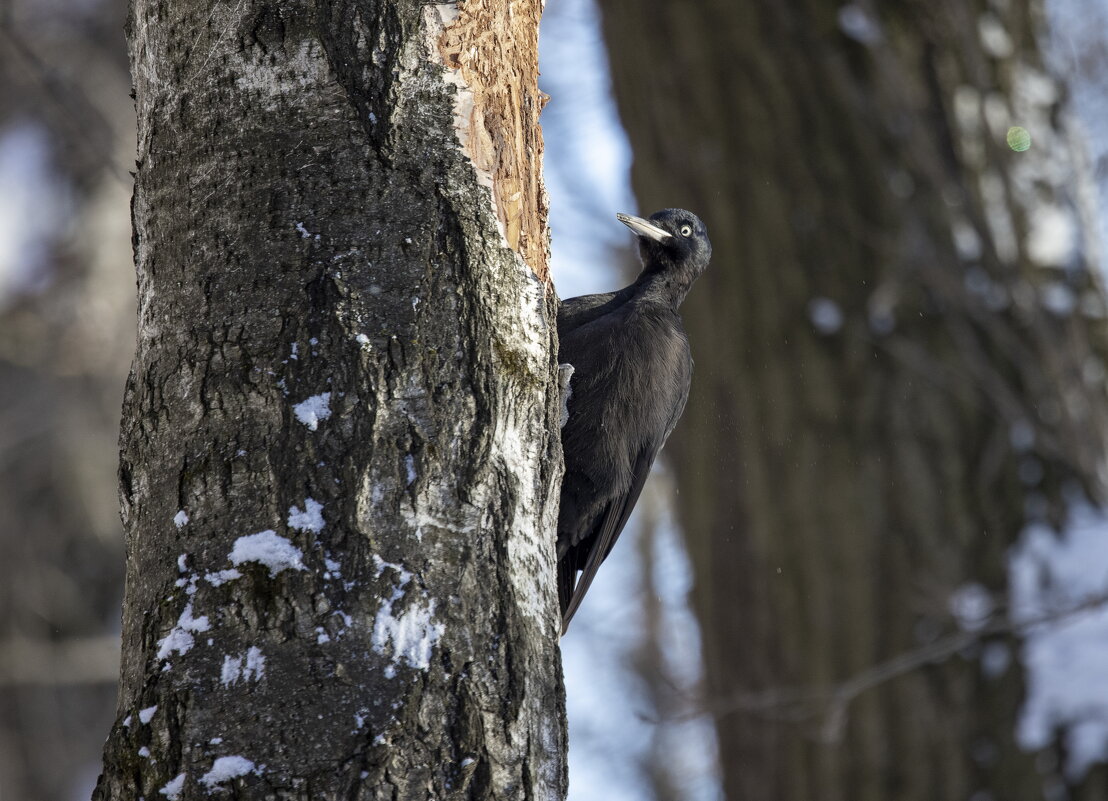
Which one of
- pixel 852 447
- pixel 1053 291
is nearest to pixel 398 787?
pixel 852 447

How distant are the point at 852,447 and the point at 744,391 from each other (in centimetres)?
44

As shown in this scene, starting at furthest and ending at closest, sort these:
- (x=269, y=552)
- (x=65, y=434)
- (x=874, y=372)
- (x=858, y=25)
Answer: (x=65, y=434) → (x=858, y=25) → (x=874, y=372) → (x=269, y=552)

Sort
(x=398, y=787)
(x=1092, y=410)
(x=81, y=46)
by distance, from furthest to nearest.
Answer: (x=81, y=46), (x=1092, y=410), (x=398, y=787)

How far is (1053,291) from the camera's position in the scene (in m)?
3.81

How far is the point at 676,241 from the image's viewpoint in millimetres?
4074

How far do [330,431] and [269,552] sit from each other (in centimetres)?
18

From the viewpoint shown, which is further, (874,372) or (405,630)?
(874,372)

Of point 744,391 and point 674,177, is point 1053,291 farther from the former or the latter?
point 674,177

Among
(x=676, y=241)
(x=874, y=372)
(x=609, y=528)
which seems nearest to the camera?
(x=609, y=528)

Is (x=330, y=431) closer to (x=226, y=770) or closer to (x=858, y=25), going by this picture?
(x=226, y=770)

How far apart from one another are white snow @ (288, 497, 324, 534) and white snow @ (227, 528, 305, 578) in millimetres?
26

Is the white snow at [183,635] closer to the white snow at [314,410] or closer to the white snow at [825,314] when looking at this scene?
the white snow at [314,410]

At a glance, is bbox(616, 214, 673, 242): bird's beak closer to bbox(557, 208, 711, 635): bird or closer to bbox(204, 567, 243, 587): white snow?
bbox(557, 208, 711, 635): bird

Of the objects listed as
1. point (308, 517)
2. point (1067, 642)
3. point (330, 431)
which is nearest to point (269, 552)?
point (308, 517)
